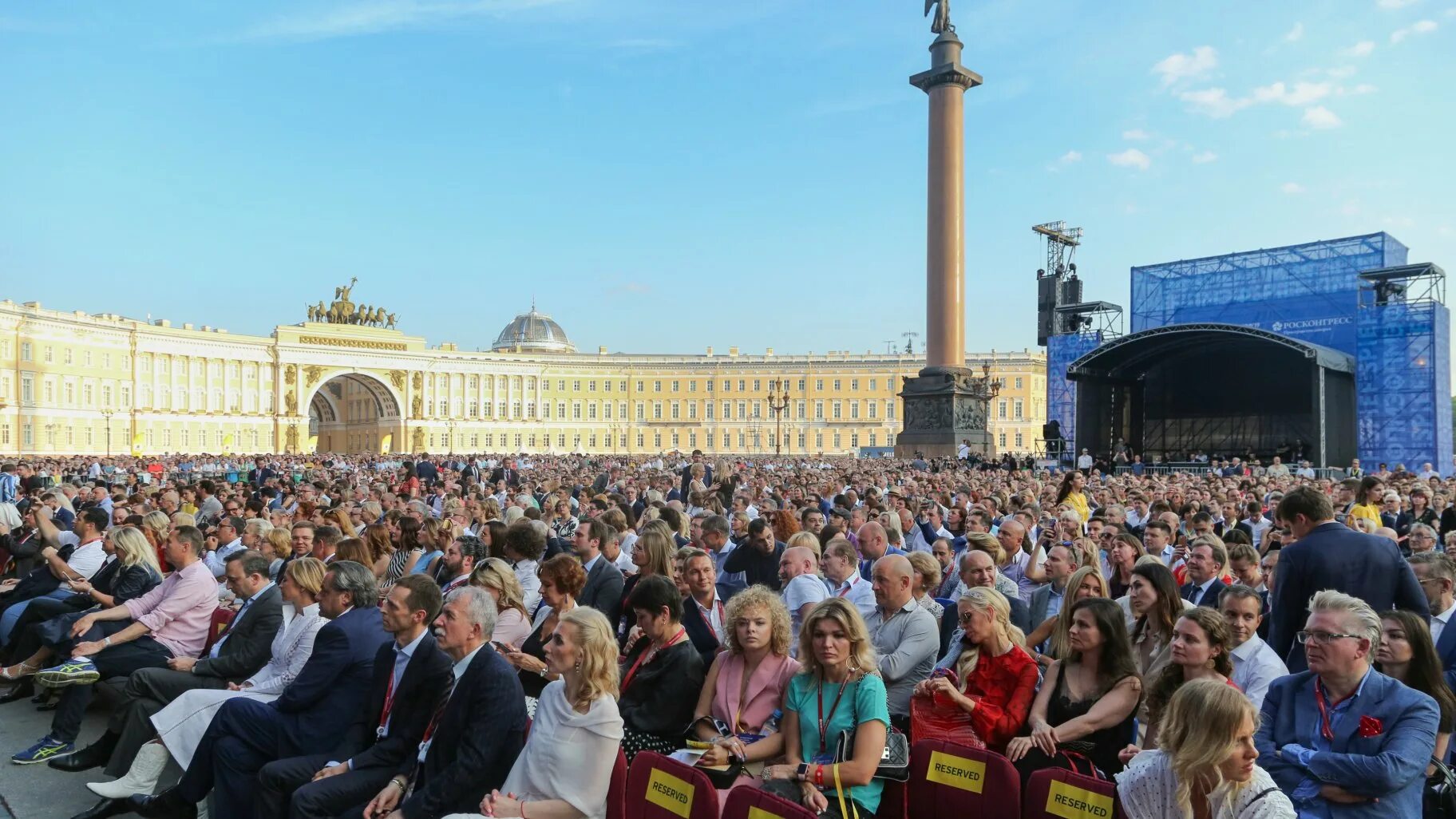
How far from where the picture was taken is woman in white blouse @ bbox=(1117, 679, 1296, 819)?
3.02 metres

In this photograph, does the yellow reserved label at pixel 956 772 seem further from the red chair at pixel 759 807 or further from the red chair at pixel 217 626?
the red chair at pixel 217 626

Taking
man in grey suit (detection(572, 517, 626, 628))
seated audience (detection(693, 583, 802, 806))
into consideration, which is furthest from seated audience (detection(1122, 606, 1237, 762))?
man in grey suit (detection(572, 517, 626, 628))

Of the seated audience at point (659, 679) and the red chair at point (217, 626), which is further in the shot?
the red chair at point (217, 626)

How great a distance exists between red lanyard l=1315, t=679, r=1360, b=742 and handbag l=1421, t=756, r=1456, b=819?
1.66ft

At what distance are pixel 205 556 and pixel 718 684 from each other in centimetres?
691

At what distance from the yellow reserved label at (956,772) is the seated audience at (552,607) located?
230 cm

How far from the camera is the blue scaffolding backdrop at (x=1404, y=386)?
3294cm

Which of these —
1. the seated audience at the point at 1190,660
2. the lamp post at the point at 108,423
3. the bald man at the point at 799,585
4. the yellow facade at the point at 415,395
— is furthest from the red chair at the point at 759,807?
the lamp post at the point at 108,423

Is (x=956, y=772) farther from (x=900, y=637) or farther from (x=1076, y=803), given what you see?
(x=900, y=637)

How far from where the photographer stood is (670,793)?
3646 mm

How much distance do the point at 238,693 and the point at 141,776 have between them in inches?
23.8

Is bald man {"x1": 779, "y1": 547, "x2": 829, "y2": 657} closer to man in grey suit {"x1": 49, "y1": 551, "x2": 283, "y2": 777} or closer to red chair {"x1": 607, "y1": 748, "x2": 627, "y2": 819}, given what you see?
red chair {"x1": 607, "y1": 748, "x2": 627, "y2": 819}

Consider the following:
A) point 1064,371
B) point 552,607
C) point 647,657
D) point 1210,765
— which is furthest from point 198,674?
point 1064,371

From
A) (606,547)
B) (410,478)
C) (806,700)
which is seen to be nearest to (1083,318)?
(410,478)
